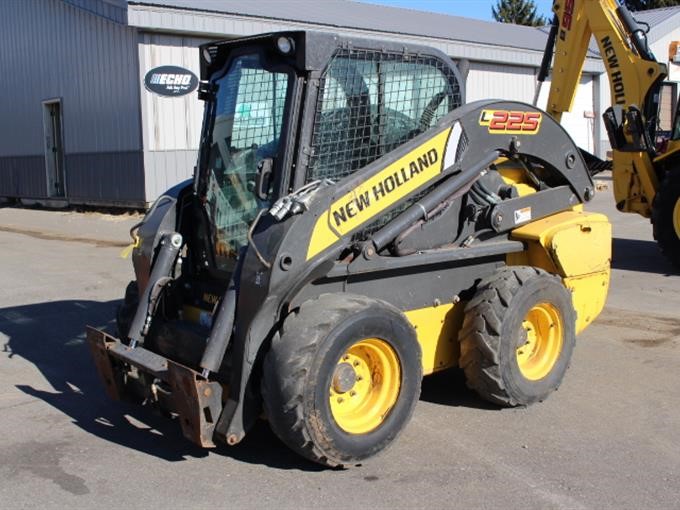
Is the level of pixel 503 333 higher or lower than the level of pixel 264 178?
lower

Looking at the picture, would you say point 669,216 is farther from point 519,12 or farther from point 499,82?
point 519,12

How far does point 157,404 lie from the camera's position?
4.55 m

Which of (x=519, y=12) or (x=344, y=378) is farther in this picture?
(x=519, y=12)

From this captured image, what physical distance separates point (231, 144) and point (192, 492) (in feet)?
7.29

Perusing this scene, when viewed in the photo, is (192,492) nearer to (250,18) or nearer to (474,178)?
(474,178)

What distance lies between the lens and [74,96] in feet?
61.4

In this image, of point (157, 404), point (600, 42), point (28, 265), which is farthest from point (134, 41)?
point (157, 404)

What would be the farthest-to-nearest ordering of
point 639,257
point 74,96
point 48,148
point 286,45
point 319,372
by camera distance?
point 48,148 → point 74,96 → point 639,257 → point 286,45 → point 319,372

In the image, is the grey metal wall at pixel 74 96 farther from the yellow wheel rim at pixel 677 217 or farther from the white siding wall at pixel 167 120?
the yellow wheel rim at pixel 677 217

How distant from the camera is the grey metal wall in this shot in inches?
670

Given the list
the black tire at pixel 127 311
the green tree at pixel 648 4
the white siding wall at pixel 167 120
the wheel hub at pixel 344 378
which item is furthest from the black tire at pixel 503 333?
the green tree at pixel 648 4

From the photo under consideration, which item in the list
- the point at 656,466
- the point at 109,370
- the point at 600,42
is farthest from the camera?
the point at 600,42

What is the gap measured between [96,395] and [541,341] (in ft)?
10.6

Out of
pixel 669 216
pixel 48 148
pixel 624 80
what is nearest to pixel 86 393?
pixel 669 216
